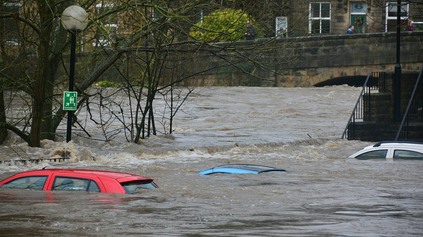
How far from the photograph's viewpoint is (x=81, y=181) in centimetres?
1628

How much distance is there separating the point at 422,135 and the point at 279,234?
19.0 metres

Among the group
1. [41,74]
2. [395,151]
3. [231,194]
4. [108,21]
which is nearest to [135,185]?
[231,194]

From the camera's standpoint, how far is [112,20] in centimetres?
2764

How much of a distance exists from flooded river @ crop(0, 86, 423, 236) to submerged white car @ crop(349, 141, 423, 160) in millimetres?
253

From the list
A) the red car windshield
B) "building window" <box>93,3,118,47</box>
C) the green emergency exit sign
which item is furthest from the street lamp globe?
the red car windshield

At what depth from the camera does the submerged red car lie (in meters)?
16.0

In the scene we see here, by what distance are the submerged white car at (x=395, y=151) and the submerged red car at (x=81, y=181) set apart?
7624mm

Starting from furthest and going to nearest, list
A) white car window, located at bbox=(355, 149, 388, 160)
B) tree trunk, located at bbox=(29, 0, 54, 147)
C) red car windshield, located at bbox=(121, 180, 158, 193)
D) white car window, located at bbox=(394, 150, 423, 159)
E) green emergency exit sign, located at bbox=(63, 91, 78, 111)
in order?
tree trunk, located at bbox=(29, 0, 54, 147)
green emergency exit sign, located at bbox=(63, 91, 78, 111)
white car window, located at bbox=(355, 149, 388, 160)
white car window, located at bbox=(394, 150, 423, 159)
red car windshield, located at bbox=(121, 180, 158, 193)

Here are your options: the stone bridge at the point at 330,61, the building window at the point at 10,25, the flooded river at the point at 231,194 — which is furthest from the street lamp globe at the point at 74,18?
the stone bridge at the point at 330,61

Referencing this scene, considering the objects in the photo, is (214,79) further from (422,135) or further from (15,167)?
(15,167)

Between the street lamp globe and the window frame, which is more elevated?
the street lamp globe

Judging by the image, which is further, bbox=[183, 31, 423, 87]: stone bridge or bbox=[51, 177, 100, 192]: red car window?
bbox=[183, 31, 423, 87]: stone bridge

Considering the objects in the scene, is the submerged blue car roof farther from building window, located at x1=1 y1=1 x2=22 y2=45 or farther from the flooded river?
building window, located at x1=1 y1=1 x2=22 y2=45

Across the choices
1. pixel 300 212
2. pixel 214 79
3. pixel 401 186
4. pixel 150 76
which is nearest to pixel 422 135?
pixel 150 76
